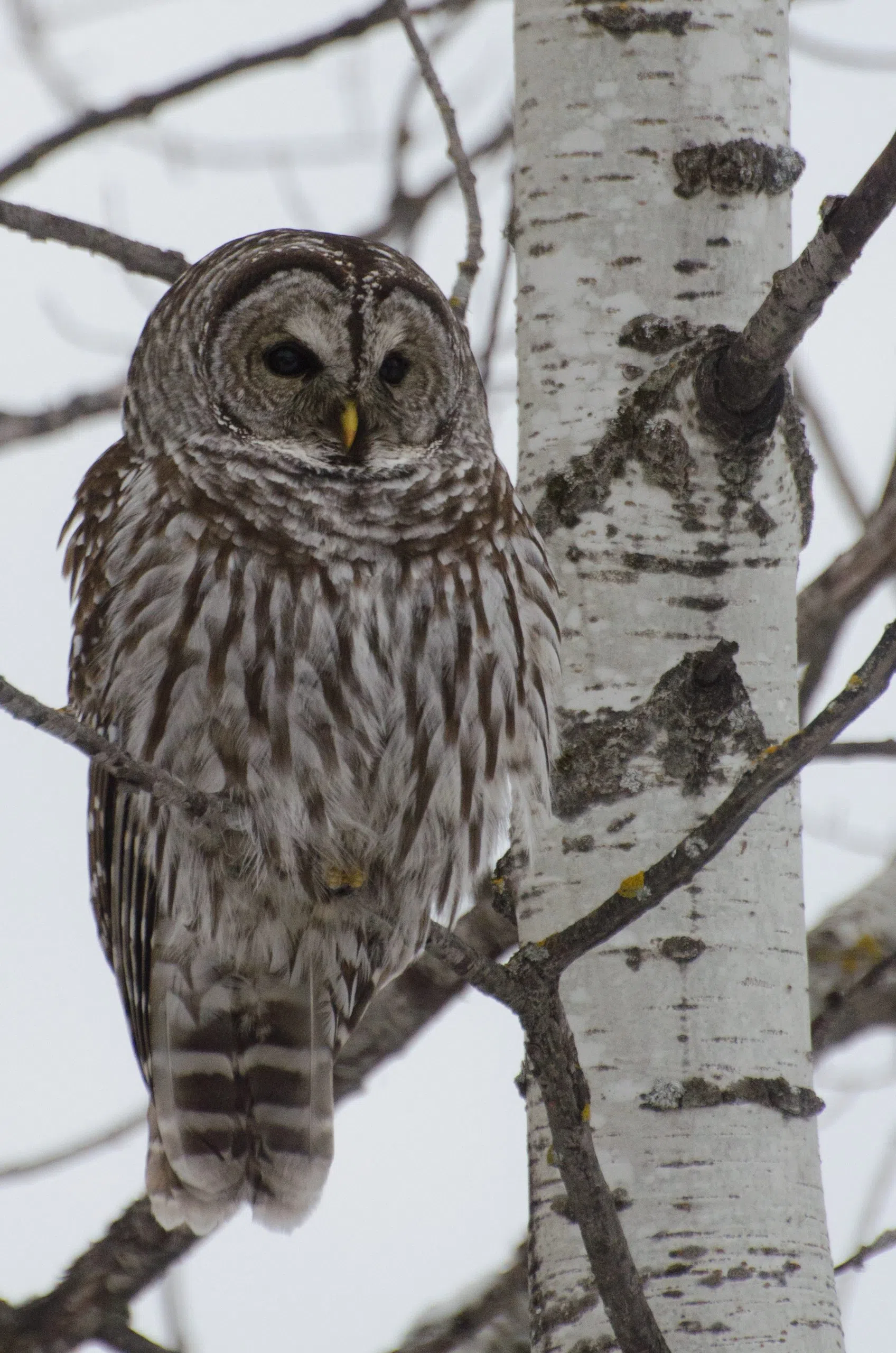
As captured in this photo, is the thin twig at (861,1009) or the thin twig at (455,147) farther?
the thin twig at (861,1009)

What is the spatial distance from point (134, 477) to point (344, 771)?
662 mm

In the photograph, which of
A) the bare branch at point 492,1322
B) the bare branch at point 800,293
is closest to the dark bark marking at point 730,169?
Answer: the bare branch at point 800,293

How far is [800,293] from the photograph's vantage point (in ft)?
6.80

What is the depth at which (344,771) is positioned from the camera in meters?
2.66

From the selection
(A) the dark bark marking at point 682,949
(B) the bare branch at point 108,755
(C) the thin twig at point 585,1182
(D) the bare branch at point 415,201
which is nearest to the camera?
(B) the bare branch at point 108,755

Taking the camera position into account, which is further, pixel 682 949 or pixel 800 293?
pixel 682 949

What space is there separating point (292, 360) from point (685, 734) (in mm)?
1031

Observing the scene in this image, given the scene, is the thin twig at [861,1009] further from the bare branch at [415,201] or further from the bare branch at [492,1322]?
the bare branch at [415,201]

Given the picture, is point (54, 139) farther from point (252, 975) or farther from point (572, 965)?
point (572, 965)

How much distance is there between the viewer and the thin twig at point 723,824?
5.71 feet

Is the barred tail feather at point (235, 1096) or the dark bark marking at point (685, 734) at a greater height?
the dark bark marking at point (685, 734)

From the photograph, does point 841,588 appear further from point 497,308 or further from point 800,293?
point 800,293

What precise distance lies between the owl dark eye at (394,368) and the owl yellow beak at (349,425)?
0.14 metres

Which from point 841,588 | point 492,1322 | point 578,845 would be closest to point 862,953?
point 841,588
